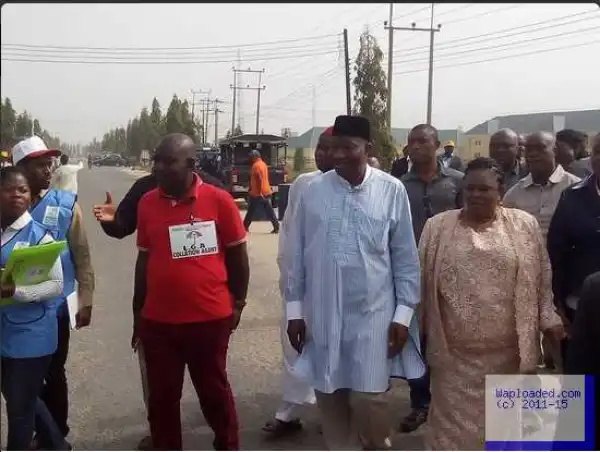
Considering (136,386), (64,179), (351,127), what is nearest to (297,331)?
(351,127)

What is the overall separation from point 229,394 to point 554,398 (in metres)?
1.69

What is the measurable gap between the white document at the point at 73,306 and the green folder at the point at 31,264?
0.46 m

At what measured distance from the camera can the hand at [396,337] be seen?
3490mm

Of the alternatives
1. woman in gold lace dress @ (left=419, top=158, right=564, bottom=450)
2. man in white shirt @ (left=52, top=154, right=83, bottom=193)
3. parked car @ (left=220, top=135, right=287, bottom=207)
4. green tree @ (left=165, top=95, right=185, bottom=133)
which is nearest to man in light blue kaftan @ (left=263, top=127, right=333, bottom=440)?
woman in gold lace dress @ (left=419, top=158, right=564, bottom=450)

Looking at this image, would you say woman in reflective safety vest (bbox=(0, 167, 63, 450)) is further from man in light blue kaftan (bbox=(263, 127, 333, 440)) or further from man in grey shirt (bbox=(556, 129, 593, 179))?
man in grey shirt (bbox=(556, 129, 593, 179))

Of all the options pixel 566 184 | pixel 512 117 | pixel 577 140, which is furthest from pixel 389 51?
pixel 512 117

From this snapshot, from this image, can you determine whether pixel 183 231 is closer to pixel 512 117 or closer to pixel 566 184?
pixel 566 184

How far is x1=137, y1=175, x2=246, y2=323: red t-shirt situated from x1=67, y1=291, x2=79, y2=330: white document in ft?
1.69

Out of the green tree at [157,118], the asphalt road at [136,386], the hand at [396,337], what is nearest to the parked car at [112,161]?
the green tree at [157,118]

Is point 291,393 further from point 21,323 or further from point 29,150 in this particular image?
point 29,150

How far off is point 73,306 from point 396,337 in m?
1.82

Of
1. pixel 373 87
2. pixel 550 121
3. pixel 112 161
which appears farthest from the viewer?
pixel 112 161

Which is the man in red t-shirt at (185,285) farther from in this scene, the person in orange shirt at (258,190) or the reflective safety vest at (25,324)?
the person in orange shirt at (258,190)

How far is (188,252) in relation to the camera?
3609 mm
